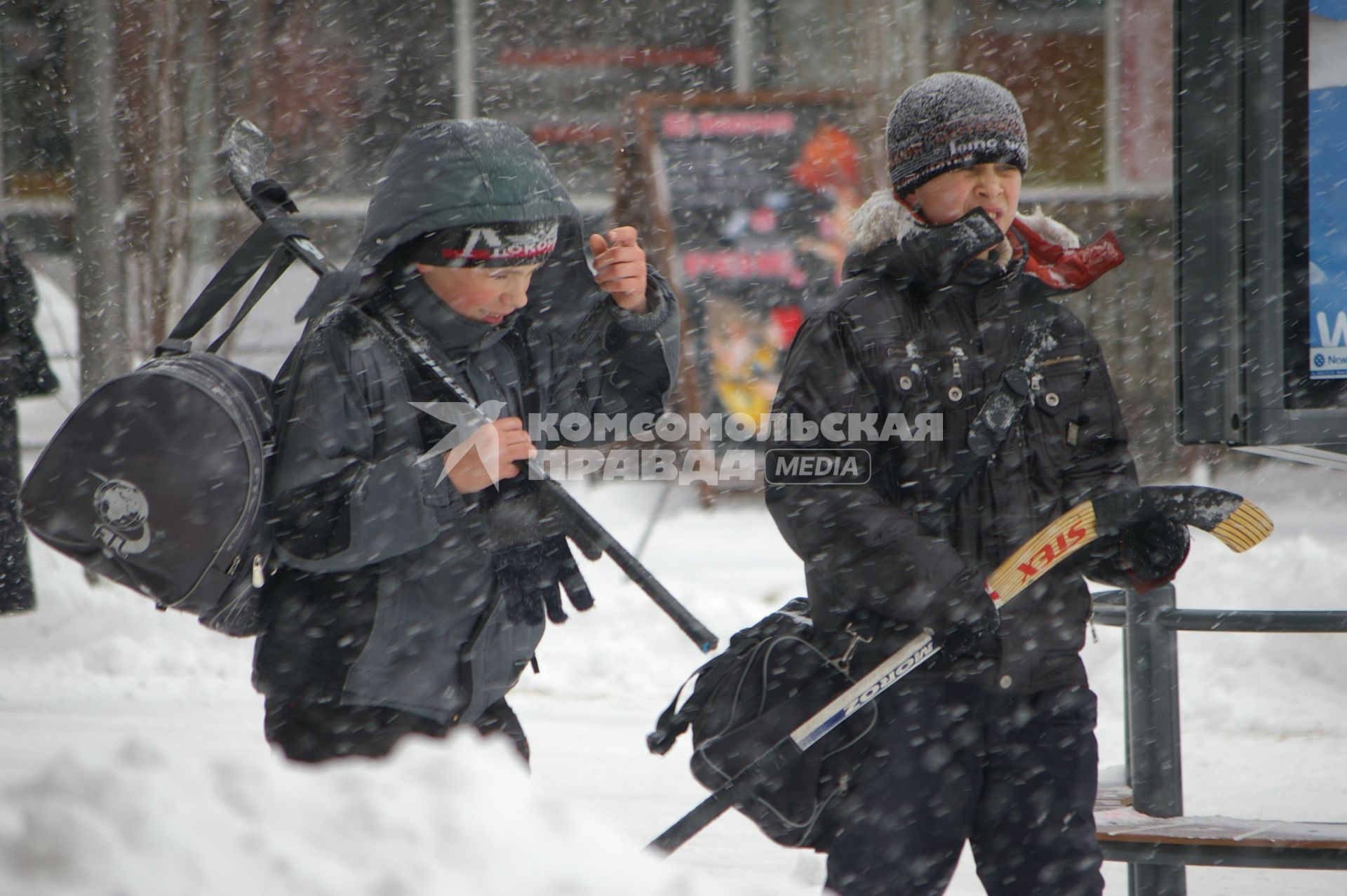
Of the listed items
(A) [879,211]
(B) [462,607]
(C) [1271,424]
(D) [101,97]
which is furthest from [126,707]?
(C) [1271,424]

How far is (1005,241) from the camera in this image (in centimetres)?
241

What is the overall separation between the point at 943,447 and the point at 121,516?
133 cm

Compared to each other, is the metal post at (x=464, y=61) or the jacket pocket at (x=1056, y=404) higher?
the metal post at (x=464, y=61)

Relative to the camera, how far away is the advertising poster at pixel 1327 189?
247 centimetres

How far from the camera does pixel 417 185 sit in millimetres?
2223

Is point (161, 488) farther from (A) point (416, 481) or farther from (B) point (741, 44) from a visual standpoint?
(B) point (741, 44)

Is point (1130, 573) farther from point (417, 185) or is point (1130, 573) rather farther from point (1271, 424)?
point (417, 185)

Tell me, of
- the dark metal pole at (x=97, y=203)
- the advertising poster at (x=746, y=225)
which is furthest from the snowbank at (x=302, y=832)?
the advertising poster at (x=746, y=225)

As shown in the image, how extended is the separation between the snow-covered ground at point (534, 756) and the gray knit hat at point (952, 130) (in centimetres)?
127

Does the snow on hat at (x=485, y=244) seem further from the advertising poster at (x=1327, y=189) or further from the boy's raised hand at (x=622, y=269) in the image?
the advertising poster at (x=1327, y=189)

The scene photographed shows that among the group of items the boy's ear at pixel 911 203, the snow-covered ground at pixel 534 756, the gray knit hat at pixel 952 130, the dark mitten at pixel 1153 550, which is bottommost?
the snow-covered ground at pixel 534 756

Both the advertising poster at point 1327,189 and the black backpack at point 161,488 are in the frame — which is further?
the advertising poster at point 1327,189

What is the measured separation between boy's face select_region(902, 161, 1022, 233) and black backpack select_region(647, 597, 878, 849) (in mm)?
779

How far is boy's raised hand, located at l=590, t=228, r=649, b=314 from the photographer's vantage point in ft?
7.90
